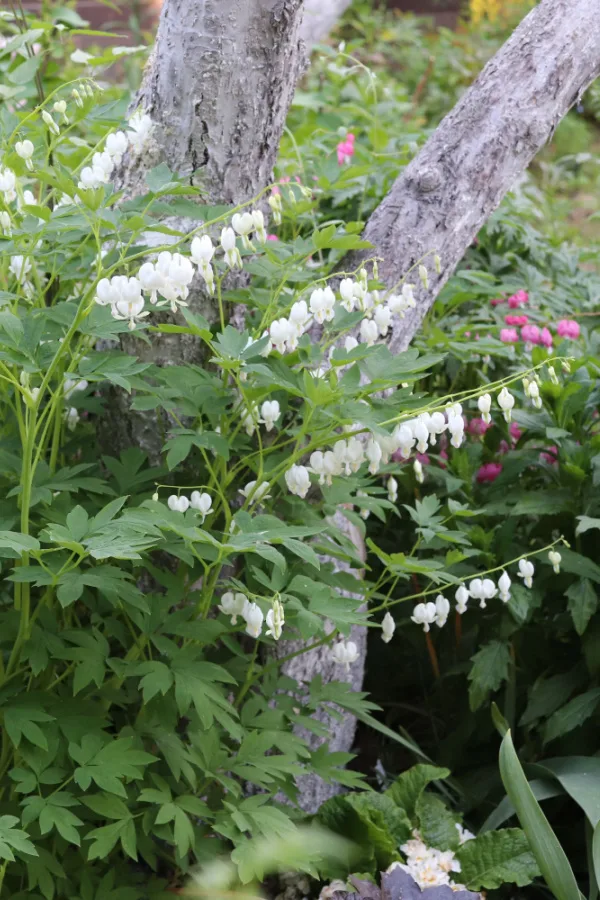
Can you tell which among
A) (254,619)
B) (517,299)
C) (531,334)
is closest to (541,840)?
(254,619)

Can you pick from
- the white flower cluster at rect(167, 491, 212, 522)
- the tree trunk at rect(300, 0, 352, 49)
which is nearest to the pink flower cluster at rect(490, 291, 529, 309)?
the white flower cluster at rect(167, 491, 212, 522)

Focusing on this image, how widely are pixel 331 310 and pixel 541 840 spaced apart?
3.60ft

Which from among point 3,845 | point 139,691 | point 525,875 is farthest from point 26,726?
point 525,875

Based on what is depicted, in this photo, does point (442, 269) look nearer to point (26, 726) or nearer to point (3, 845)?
point (26, 726)

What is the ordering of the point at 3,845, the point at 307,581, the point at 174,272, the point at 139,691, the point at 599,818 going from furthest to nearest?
the point at 599,818 → the point at 139,691 → the point at 307,581 → the point at 174,272 → the point at 3,845

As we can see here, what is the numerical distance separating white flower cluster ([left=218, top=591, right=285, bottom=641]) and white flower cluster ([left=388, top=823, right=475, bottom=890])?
68 cm

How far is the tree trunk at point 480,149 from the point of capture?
218 cm

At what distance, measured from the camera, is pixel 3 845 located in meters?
1.35

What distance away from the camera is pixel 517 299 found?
294cm

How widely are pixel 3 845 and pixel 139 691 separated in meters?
0.50

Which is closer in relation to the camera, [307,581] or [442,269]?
[307,581]

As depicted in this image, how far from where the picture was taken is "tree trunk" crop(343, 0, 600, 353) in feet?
7.14

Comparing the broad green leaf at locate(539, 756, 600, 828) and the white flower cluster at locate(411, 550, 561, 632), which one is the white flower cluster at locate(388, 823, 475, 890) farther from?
the white flower cluster at locate(411, 550, 561, 632)

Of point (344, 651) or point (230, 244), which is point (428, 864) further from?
point (230, 244)
